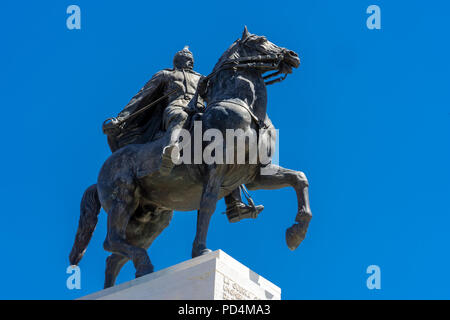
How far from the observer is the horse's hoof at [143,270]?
1439 cm

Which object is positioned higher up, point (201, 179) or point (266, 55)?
point (266, 55)

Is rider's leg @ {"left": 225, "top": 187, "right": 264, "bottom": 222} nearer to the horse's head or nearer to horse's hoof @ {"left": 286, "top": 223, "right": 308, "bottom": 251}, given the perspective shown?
horse's hoof @ {"left": 286, "top": 223, "right": 308, "bottom": 251}

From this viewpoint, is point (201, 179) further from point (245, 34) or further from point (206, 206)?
point (245, 34)

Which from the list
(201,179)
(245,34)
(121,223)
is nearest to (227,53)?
(245,34)

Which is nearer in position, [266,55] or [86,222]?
[266,55]

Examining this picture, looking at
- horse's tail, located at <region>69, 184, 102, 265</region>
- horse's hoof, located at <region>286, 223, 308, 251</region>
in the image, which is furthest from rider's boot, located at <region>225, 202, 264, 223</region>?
horse's tail, located at <region>69, 184, 102, 265</region>

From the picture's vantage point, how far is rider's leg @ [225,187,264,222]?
15484mm

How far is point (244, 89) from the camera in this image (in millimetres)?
15109

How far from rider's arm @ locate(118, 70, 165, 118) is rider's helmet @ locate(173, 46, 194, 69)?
321 millimetres

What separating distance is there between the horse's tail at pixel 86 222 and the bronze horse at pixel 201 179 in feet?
0.05

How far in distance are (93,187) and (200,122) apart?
2.29m

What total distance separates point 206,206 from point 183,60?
3.08 meters
